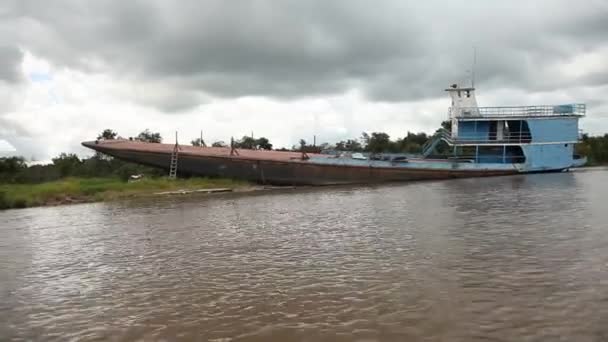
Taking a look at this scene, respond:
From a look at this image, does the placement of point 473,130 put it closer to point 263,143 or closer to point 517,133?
point 517,133

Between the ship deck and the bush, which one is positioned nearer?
the bush

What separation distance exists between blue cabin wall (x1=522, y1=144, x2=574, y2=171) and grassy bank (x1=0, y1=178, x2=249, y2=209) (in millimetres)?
18620

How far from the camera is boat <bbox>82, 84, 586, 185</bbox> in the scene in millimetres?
29391

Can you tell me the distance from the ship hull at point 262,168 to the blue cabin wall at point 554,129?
10858mm

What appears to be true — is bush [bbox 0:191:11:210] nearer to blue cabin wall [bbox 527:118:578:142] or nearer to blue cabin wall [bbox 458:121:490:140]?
blue cabin wall [bbox 458:121:490:140]

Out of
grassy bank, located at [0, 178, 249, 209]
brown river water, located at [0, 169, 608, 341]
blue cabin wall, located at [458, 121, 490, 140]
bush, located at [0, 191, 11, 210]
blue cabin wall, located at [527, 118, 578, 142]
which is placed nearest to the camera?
brown river water, located at [0, 169, 608, 341]

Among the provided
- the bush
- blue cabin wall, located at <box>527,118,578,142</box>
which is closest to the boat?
blue cabin wall, located at <box>527,118,578,142</box>

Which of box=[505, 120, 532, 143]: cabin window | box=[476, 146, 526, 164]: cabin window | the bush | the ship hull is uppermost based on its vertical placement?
box=[505, 120, 532, 143]: cabin window

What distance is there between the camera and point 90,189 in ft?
87.7

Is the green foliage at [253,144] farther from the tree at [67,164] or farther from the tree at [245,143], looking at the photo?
the tree at [67,164]

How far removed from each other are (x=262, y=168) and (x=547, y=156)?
1913 cm

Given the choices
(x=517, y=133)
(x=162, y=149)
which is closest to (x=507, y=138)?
(x=517, y=133)

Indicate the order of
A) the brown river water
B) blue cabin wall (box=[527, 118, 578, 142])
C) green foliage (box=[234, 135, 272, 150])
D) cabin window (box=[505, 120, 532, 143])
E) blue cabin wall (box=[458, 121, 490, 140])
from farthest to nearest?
green foliage (box=[234, 135, 272, 150])
blue cabin wall (box=[458, 121, 490, 140])
cabin window (box=[505, 120, 532, 143])
blue cabin wall (box=[527, 118, 578, 142])
the brown river water

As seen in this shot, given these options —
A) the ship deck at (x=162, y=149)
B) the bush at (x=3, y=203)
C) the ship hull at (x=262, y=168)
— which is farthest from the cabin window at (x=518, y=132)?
the bush at (x=3, y=203)
